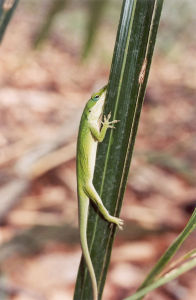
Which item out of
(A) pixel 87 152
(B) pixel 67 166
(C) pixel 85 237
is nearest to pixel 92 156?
(A) pixel 87 152

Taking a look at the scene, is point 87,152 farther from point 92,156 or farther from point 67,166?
point 67,166

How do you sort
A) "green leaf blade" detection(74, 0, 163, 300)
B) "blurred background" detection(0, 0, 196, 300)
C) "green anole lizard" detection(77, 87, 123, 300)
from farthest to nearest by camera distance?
"blurred background" detection(0, 0, 196, 300) < "green anole lizard" detection(77, 87, 123, 300) < "green leaf blade" detection(74, 0, 163, 300)

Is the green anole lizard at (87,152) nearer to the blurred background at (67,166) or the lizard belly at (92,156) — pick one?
the lizard belly at (92,156)

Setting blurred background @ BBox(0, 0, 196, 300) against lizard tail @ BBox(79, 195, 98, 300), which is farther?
blurred background @ BBox(0, 0, 196, 300)

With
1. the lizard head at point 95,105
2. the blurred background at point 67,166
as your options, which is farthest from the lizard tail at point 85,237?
the blurred background at point 67,166

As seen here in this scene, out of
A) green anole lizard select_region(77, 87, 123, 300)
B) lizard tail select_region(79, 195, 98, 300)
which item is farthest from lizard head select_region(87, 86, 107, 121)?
lizard tail select_region(79, 195, 98, 300)

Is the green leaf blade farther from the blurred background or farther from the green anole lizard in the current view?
the blurred background

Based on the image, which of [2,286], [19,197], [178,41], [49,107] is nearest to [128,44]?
[2,286]

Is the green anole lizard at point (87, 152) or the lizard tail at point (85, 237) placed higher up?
the green anole lizard at point (87, 152)
